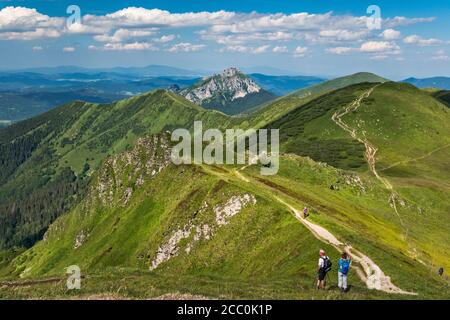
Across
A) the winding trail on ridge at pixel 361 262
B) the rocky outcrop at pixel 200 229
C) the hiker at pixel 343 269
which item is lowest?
the rocky outcrop at pixel 200 229

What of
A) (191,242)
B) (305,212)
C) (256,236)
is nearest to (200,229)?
(191,242)

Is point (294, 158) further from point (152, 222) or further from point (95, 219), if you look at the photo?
Result: point (95, 219)

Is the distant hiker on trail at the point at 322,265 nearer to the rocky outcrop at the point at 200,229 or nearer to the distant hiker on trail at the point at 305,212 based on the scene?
the distant hiker on trail at the point at 305,212

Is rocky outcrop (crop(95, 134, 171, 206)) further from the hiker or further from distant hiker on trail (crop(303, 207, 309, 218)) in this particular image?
the hiker

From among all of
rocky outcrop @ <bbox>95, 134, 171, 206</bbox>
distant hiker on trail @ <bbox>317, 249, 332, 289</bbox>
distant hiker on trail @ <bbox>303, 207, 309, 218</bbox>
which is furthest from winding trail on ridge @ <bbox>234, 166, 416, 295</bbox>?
rocky outcrop @ <bbox>95, 134, 171, 206</bbox>

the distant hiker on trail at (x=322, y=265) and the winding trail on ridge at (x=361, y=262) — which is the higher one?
the distant hiker on trail at (x=322, y=265)

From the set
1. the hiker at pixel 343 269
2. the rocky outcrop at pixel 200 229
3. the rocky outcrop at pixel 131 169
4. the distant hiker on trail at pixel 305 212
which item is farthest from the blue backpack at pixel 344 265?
the rocky outcrop at pixel 131 169

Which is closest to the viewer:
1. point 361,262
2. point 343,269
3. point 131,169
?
point 343,269

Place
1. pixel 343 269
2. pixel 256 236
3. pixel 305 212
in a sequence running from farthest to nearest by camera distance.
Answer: pixel 256 236 < pixel 305 212 < pixel 343 269

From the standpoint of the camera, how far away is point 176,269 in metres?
94.0

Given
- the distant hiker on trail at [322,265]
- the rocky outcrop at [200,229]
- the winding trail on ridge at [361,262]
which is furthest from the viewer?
the rocky outcrop at [200,229]

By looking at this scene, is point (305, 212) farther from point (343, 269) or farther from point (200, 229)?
point (343, 269)

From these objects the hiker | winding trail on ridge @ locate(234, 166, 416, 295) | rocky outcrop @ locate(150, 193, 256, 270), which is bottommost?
rocky outcrop @ locate(150, 193, 256, 270)
